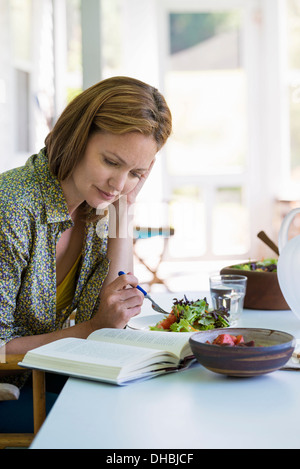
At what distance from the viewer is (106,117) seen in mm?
1641

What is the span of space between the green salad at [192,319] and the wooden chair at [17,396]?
0.36 m

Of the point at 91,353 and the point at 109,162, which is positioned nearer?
the point at 91,353

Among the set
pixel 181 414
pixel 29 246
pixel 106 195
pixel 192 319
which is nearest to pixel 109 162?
pixel 106 195

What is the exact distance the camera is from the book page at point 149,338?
131 centimetres

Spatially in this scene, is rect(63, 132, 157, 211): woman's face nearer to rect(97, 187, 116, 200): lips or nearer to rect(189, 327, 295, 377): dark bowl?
rect(97, 187, 116, 200): lips

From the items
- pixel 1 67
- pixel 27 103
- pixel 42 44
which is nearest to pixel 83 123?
pixel 1 67

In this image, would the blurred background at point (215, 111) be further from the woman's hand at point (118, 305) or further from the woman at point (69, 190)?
the woman's hand at point (118, 305)

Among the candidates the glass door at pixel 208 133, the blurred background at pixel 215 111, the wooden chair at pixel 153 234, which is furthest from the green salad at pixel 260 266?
the glass door at pixel 208 133

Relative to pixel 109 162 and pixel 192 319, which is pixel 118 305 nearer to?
pixel 192 319

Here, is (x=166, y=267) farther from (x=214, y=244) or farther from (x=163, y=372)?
(x=163, y=372)

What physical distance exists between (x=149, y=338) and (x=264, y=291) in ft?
2.12

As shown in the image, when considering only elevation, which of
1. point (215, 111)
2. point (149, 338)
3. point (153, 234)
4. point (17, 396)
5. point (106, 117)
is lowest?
point (17, 396)

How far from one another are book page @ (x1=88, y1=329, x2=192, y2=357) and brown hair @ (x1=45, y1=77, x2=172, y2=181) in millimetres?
517

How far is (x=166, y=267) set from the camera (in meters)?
6.75
